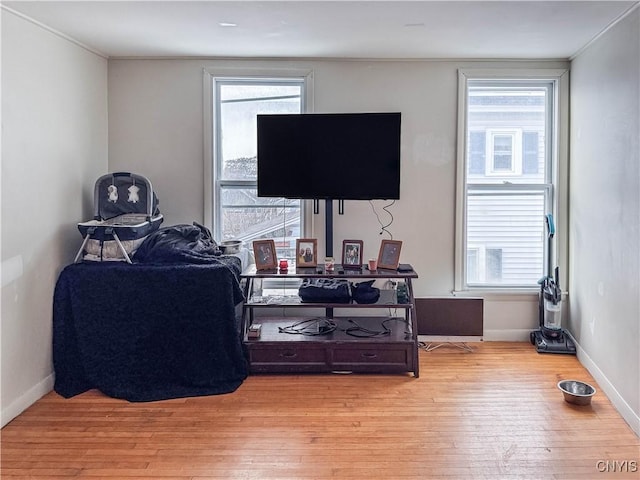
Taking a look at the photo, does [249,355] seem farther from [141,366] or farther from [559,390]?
[559,390]

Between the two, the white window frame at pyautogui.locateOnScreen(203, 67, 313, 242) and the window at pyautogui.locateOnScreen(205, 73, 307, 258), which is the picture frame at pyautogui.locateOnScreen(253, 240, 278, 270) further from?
the white window frame at pyautogui.locateOnScreen(203, 67, 313, 242)

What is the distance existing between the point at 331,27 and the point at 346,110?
3.00 feet

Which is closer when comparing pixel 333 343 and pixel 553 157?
pixel 333 343

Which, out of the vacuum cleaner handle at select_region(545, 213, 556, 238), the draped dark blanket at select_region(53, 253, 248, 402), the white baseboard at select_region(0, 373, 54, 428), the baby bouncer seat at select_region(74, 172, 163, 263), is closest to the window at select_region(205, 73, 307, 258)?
the baby bouncer seat at select_region(74, 172, 163, 263)

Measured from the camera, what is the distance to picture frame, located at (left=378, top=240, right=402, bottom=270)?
365 centimetres

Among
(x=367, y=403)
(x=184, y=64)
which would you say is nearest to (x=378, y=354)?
(x=367, y=403)

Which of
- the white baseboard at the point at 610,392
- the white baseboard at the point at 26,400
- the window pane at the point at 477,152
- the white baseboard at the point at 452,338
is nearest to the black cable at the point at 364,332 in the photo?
the white baseboard at the point at 452,338

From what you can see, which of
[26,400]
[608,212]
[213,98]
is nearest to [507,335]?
[608,212]

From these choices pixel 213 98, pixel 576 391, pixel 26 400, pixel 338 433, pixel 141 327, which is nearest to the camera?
pixel 338 433

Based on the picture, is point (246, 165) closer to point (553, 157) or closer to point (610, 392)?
point (553, 157)

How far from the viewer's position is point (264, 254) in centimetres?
365

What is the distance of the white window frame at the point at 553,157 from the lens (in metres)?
4.04

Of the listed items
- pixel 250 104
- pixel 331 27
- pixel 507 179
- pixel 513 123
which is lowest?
pixel 507 179

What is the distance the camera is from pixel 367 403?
3.08 m
